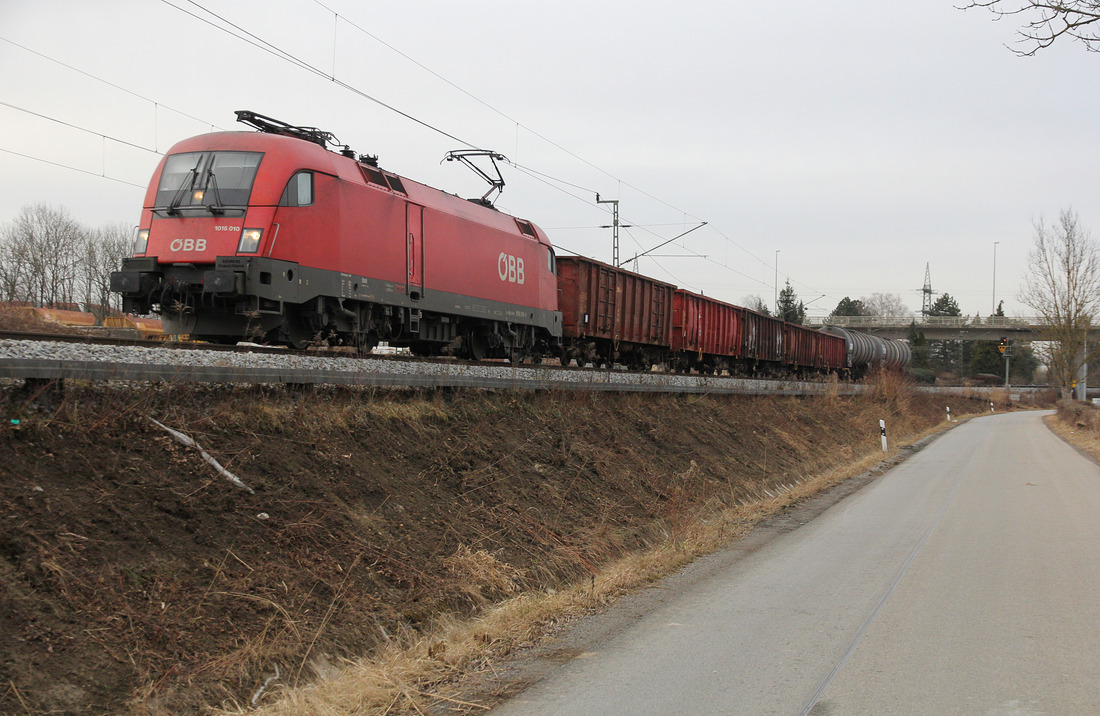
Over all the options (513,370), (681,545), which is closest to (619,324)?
(513,370)

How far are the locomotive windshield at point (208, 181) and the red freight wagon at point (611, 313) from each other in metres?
10.8

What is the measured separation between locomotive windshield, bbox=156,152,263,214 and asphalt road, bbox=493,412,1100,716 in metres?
7.72

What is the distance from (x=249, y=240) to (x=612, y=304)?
44.3 ft

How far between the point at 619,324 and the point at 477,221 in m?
8.12

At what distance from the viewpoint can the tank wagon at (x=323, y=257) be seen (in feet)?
35.2

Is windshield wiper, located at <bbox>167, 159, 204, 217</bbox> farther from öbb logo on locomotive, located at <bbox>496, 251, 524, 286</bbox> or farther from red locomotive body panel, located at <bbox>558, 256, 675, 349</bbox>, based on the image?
red locomotive body panel, located at <bbox>558, 256, 675, 349</bbox>

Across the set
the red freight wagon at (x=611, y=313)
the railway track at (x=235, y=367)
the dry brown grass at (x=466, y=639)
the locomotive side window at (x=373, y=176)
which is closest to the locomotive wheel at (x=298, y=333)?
the railway track at (x=235, y=367)

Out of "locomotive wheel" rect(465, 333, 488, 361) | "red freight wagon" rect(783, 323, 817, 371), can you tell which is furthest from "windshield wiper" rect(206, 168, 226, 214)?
"red freight wagon" rect(783, 323, 817, 371)

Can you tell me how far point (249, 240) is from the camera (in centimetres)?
1070

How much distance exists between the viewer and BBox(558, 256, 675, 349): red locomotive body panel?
21122 millimetres

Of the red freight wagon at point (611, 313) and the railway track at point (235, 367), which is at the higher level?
the red freight wagon at point (611, 313)

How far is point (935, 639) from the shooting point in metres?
6.16

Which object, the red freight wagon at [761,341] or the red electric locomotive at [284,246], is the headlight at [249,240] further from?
the red freight wagon at [761,341]

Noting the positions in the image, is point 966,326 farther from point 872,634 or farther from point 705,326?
point 872,634
